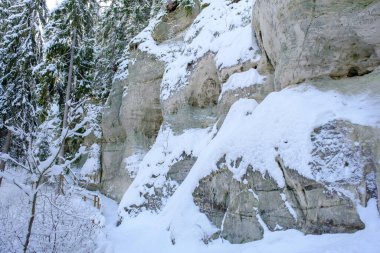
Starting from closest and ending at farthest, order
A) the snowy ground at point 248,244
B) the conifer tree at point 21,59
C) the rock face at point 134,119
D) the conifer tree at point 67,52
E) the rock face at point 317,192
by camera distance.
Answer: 1. the snowy ground at point 248,244
2. the rock face at point 317,192
3. the rock face at point 134,119
4. the conifer tree at point 67,52
5. the conifer tree at point 21,59

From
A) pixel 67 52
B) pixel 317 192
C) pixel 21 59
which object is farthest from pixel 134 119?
pixel 317 192

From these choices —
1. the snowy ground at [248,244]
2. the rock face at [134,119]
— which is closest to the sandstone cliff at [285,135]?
the snowy ground at [248,244]

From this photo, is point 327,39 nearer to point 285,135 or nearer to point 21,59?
point 285,135

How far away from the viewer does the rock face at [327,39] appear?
23.7ft

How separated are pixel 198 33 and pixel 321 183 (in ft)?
35.7

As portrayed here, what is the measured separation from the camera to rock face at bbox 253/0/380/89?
23.7ft

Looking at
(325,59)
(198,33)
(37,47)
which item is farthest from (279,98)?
(37,47)

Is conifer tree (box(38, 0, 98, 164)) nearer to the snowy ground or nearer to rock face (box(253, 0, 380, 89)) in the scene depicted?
the snowy ground

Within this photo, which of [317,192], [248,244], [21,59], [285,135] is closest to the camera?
[317,192]

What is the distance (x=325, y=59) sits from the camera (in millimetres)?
7543

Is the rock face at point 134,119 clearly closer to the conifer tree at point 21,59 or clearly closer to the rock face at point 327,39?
A: the conifer tree at point 21,59

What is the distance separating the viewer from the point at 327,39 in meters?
Result: 7.49

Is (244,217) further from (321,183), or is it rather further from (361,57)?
(361,57)

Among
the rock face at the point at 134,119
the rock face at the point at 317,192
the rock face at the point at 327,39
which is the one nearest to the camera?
the rock face at the point at 317,192
